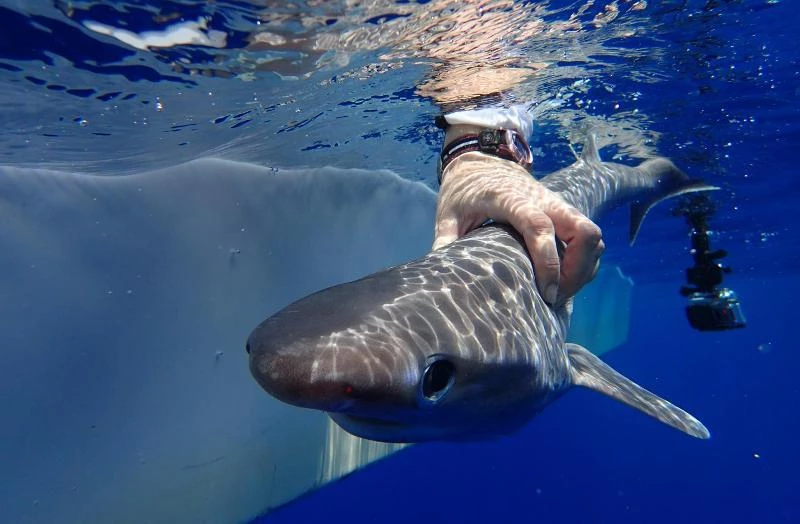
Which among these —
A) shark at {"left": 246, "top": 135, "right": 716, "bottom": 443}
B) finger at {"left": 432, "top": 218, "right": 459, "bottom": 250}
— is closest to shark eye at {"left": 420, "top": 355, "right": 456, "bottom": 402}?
shark at {"left": 246, "top": 135, "right": 716, "bottom": 443}

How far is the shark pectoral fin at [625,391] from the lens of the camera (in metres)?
3.86

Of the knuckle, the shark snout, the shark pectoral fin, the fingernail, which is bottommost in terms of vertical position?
the shark pectoral fin

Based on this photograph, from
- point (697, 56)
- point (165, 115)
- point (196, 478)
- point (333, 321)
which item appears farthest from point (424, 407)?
point (697, 56)

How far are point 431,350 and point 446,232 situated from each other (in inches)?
93.1

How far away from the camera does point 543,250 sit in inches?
135

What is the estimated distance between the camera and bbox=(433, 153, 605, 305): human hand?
3.50 meters

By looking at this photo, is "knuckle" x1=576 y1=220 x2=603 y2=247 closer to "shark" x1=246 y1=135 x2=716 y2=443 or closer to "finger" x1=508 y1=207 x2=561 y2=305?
"finger" x1=508 y1=207 x2=561 y2=305

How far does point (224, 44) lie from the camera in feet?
19.5

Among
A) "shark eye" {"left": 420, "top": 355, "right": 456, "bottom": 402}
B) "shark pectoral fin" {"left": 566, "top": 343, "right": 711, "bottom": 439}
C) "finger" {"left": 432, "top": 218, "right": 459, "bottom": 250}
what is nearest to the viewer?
"shark eye" {"left": 420, "top": 355, "right": 456, "bottom": 402}

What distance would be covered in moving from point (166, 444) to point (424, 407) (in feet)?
20.5

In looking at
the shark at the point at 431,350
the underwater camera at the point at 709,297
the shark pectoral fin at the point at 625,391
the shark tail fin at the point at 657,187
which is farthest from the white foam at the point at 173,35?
the underwater camera at the point at 709,297

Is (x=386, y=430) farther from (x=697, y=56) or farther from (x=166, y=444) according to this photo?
(x=697, y=56)

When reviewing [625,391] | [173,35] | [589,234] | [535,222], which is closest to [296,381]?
[535,222]

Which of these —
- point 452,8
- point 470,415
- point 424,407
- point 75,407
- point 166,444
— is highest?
point 452,8
